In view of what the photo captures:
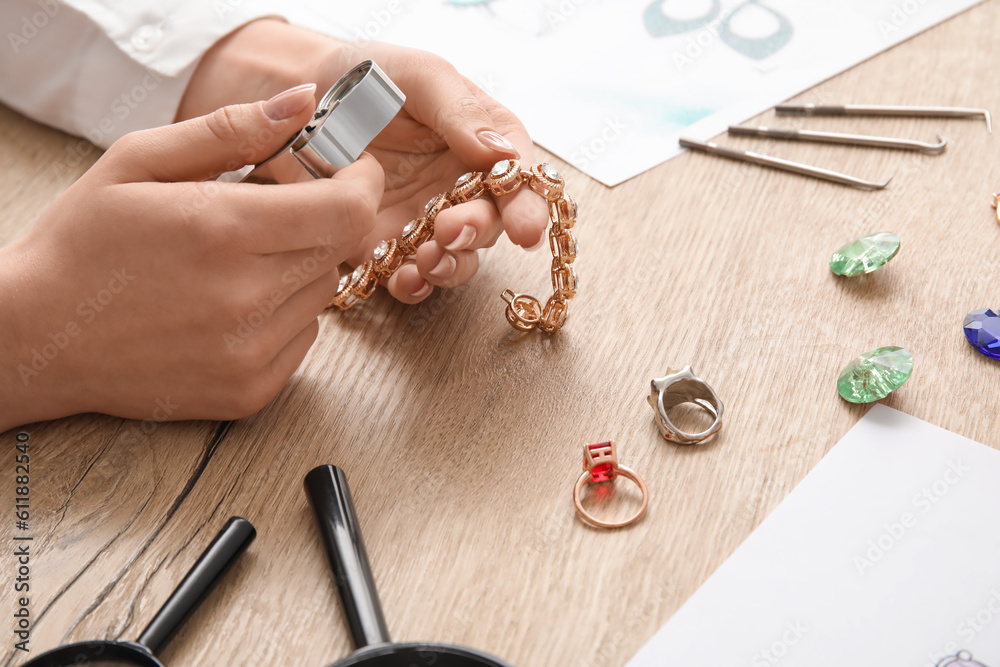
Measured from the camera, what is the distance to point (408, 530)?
50 cm

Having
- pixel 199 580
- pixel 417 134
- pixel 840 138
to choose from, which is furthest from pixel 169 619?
pixel 840 138

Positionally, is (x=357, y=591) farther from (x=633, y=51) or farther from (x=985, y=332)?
(x=633, y=51)

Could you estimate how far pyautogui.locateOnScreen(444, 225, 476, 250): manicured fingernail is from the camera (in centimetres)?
59

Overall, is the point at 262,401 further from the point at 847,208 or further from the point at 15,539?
the point at 847,208

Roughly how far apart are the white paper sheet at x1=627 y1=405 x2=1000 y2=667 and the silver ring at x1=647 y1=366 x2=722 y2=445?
0.07 meters

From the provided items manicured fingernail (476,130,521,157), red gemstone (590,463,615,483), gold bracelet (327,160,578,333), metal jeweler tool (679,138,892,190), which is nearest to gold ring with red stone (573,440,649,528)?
red gemstone (590,463,615,483)

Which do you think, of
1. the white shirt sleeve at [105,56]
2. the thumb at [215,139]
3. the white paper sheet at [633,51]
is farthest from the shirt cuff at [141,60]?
the thumb at [215,139]

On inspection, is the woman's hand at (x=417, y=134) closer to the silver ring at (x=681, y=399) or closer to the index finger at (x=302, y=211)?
the index finger at (x=302, y=211)

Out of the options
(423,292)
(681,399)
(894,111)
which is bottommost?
(894,111)

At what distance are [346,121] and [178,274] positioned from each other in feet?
0.53

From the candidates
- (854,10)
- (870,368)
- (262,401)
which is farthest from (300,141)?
(854,10)

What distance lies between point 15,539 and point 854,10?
107 cm

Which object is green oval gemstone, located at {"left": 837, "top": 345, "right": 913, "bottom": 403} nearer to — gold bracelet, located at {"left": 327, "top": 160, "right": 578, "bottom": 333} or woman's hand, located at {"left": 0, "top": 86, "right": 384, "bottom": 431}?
gold bracelet, located at {"left": 327, "top": 160, "right": 578, "bottom": 333}

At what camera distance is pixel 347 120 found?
501 mm
